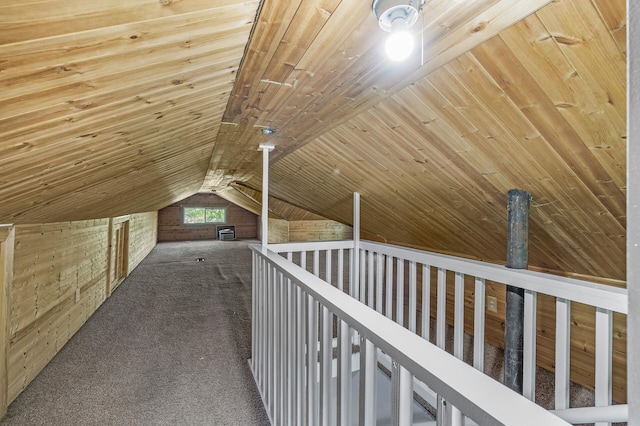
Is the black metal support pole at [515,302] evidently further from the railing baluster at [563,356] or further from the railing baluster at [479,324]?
the railing baluster at [563,356]

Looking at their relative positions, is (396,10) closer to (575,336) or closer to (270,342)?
(270,342)

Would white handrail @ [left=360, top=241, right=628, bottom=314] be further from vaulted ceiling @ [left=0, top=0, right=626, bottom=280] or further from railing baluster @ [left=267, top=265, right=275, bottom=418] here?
railing baluster @ [left=267, top=265, right=275, bottom=418]

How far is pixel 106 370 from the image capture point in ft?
7.94

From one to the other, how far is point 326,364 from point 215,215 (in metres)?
11.4

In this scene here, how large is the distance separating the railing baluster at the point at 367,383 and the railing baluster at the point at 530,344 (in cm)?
116

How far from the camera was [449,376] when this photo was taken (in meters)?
0.57

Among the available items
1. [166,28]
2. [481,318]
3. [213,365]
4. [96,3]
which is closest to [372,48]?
[166,28]

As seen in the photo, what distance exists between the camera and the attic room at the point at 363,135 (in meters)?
0.77

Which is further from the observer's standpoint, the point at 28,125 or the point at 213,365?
the point at 213,365

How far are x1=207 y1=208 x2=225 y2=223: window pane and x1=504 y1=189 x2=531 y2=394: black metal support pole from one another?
36.3ft

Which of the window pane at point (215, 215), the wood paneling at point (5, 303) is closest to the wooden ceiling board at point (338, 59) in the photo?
the wood paneling at point (5, 303)

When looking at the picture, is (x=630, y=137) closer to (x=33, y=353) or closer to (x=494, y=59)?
(x=494, y=59)

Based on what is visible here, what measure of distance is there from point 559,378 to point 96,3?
2055 mm

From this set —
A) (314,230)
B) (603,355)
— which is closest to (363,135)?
(603,355)
